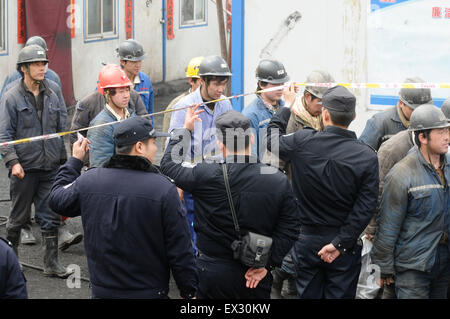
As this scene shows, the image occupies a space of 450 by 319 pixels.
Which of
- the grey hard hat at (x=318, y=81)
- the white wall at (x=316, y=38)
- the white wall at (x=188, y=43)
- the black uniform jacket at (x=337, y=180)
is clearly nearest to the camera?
the black uniform jacket at (x=337, y=180)

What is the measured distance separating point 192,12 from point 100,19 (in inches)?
152

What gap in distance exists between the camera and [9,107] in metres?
7.44

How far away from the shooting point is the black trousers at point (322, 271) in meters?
5.64

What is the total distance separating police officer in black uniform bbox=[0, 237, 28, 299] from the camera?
13.1ft

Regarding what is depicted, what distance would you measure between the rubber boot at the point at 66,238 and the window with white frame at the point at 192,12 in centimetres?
1204

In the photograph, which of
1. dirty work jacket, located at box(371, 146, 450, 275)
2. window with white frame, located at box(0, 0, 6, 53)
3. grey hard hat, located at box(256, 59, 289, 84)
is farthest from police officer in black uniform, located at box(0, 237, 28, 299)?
window with white frame, located at box(0, 0, 6, 53)

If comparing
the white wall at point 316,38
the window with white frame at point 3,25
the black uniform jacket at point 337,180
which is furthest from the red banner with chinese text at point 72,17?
the black uniform jacket at point 337,180

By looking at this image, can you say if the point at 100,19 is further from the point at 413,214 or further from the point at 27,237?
the point at 413,214

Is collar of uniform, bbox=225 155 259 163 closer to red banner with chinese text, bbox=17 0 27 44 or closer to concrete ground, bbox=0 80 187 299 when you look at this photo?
concrete ground, bbox=0 80 187 299

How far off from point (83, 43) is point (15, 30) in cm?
206

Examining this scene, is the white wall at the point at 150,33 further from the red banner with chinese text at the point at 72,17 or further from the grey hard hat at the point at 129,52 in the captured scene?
the grey hard hat at the point at 129,52

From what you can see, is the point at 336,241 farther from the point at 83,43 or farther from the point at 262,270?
the point at 83,43

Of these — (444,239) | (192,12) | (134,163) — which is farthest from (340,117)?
(192,12)

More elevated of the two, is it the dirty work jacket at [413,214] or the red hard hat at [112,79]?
the red hard hat at [112,79]
